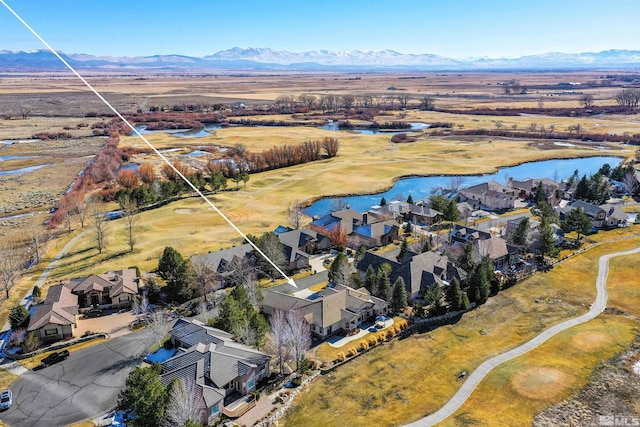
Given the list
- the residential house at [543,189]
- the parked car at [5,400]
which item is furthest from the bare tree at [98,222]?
the residential house at [543,189]

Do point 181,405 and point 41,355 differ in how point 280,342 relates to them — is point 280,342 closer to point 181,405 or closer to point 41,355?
point 181,405

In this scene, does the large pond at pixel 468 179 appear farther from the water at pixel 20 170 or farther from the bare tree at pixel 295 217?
the water at pixel 20 170

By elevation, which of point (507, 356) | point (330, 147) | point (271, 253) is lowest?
point (507, 356)

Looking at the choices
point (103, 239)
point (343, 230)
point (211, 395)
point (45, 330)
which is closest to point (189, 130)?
point (103, 239)

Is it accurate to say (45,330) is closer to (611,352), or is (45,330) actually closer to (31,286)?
(31,286)

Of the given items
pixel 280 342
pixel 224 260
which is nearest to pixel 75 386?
pixel 280 342

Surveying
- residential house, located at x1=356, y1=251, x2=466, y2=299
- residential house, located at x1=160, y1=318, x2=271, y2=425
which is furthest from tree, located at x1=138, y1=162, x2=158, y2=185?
residential house, located at x1=160, y1=318, x2=271, y2=425
